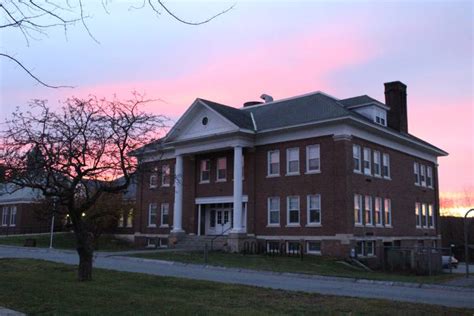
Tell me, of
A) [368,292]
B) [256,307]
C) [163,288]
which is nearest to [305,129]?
[368,292]

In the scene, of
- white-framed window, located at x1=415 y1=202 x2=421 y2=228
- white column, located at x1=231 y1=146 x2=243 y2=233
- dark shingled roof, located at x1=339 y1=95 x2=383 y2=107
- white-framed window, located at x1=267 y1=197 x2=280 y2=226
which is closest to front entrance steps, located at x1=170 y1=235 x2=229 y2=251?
white column, located at x1=231 y1=146 x2=243 y2=233

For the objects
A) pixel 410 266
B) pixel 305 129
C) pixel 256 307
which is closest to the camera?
pixel 256 307

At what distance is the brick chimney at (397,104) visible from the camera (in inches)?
1545

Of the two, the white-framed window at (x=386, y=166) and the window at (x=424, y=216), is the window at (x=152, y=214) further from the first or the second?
the window at (x=424, y=216)

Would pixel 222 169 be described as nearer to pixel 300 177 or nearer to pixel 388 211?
pixel 300 177

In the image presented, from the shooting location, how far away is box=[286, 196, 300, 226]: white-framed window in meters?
32.6

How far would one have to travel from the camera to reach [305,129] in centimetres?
3234

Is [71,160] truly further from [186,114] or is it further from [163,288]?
[186,114]

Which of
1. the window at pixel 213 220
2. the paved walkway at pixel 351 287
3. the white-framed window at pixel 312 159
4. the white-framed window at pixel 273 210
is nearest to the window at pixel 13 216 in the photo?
the window at pixel 213 220

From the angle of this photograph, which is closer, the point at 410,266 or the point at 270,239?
the point at 410,266

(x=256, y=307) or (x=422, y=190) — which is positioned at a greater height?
(x=422, y=190)

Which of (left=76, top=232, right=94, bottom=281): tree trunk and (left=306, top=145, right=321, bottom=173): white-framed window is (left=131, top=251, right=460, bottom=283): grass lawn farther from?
(left=76, top=232, right=94, bottom=281): tree trunk

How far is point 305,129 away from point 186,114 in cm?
887

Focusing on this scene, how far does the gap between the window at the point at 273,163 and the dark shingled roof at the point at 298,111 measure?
1708mm
